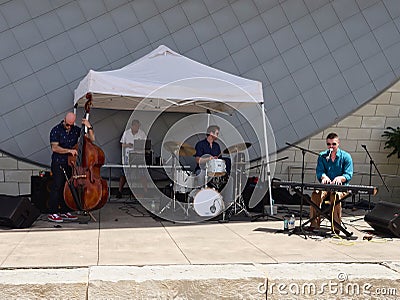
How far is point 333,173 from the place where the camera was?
664 cm

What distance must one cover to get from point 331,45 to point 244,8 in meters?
1.81

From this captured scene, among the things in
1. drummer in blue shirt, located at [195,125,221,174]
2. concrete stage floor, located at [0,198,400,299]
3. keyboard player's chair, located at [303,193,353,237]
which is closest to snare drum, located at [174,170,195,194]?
drummer in blue shirt, located at [195,125,221,174]

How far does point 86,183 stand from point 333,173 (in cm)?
304

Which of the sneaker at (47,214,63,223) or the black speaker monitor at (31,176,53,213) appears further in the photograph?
the black speaker monitor at (31,176,53,213)

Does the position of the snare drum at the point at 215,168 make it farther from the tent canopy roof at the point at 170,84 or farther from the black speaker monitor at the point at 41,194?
the black speaker monitor at the point at 41,194

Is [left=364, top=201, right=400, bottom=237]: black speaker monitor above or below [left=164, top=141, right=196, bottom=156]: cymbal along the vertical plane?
below

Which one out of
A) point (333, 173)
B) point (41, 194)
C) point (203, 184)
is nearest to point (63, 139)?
point (41, 194)

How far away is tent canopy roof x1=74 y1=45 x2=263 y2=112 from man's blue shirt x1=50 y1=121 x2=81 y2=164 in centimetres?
63

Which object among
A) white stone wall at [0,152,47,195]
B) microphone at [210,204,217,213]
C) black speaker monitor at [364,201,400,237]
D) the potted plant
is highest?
white stone wall at [0,152,47,195]

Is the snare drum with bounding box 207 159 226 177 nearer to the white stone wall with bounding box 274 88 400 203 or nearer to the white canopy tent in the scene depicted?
the white canopy tent

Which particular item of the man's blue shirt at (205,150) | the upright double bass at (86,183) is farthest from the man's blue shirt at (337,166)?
the upright double bass at (86,183)

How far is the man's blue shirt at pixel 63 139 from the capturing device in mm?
Answer: 7188

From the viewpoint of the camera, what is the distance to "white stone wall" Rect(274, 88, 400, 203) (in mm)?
10016

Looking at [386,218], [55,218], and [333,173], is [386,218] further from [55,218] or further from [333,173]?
[55,218]
